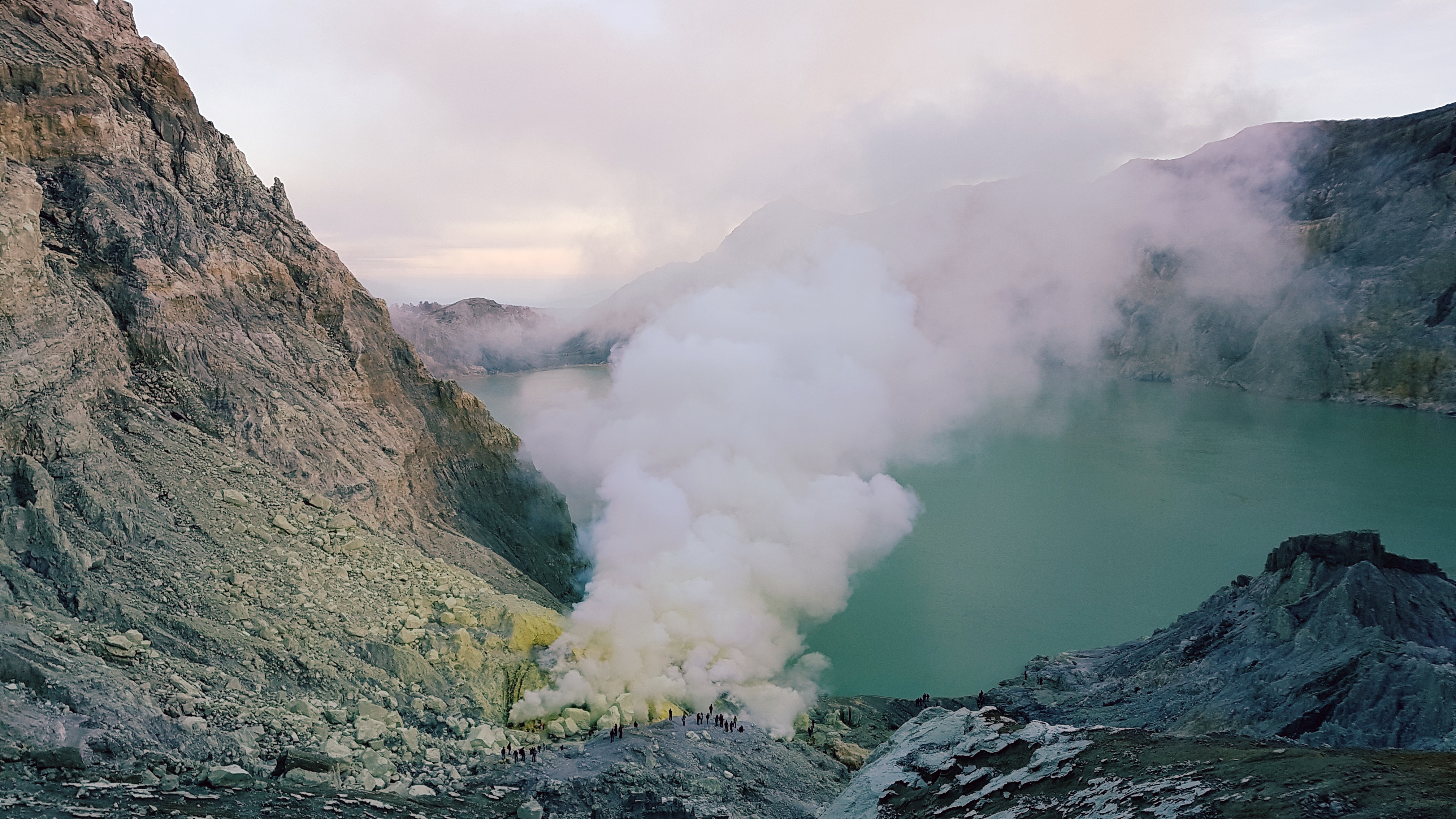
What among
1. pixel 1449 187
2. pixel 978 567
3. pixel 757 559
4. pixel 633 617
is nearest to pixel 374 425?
pixel 633 617

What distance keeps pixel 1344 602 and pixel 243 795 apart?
74.8 ft

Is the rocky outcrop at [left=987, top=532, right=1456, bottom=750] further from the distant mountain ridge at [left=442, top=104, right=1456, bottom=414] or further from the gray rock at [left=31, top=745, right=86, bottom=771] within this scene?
the distant mountain ridge at [left=442, top=104, right=1456, bottom=414]

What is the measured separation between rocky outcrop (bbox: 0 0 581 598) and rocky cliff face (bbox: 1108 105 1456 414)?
77309mm

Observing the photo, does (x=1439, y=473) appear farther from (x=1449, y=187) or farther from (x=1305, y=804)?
(x=1305, y=804)

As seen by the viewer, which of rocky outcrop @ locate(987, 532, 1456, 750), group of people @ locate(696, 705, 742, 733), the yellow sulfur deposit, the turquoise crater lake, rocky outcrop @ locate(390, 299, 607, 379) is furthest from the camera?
rocky outcrop @ locate(390, 299, 607, 379)

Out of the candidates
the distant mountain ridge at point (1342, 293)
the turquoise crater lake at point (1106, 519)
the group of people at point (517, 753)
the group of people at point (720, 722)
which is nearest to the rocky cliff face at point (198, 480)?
the group of people at point (517, 753)

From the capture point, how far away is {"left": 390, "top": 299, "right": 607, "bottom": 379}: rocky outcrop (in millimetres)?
106812

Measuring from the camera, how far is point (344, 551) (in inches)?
610

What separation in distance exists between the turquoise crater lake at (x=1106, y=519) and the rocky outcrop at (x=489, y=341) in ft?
139

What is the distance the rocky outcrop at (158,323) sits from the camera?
1249 centimetres

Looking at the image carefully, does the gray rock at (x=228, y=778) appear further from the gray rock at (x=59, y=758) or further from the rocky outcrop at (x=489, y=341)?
the rocky outcrop at (x=489, y=341)

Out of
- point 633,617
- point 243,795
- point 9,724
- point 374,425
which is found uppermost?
point 374,425

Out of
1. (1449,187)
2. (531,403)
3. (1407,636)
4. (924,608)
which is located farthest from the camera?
(531,403)

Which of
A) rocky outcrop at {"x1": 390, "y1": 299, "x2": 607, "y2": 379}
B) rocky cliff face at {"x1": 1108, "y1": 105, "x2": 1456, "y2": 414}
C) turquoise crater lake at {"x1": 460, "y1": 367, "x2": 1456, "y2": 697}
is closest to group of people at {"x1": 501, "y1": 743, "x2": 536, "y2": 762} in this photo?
turquoise crater lake at {"x1": 460, "y1": 367, "x2": 1456, "y2": 697}
